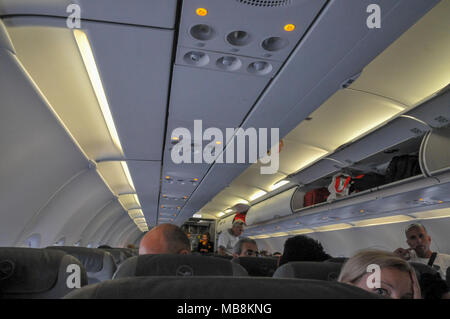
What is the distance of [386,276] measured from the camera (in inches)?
78.1

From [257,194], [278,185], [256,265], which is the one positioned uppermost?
[278,185]

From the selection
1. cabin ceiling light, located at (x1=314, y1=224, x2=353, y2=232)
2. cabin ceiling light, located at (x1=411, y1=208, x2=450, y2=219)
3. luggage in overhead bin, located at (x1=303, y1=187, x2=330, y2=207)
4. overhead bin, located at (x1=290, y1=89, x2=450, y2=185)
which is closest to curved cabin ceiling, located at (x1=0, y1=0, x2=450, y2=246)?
overhead bin, located at (x1=290, y1=89, x2=450, y2=185)

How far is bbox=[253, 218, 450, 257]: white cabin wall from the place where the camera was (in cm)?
744

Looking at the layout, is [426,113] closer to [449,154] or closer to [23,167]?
[449,154]

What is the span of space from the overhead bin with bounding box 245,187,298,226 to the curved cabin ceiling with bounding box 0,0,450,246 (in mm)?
2130

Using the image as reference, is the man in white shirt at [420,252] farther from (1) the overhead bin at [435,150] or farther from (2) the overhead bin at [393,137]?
(1) the overhead bin at [435,150]

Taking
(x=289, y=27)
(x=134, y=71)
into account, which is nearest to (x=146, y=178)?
(x=134, y=71)

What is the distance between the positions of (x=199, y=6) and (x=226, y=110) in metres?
1.93

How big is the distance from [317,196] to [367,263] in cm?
643

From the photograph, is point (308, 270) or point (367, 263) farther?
point (308, 270)

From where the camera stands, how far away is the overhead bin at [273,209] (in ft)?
30.5

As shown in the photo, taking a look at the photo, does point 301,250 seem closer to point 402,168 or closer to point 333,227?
point 402,168

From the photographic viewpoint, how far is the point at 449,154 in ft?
14.2

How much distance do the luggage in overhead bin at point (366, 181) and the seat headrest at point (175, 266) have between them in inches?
201
